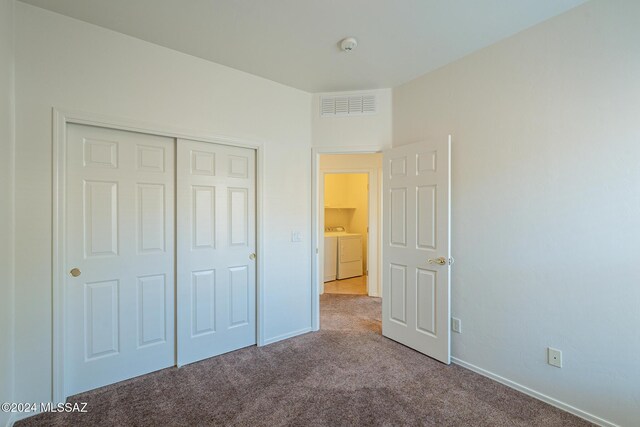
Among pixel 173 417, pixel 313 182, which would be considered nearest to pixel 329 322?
pixel 313 182

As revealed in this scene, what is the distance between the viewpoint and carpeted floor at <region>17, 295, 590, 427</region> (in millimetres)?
1862

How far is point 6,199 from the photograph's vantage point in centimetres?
177

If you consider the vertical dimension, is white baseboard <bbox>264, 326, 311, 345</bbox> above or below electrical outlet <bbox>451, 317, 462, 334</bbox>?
below

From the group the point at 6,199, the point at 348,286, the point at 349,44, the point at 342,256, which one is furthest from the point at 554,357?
the point at 342,256

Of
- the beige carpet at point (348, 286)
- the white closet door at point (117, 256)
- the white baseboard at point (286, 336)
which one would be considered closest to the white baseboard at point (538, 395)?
the white baseboard at point (286, 336)

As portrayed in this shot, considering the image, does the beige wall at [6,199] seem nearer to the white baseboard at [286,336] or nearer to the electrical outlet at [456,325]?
the white baseboard at [286,336]

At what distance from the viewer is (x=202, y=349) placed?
263cm

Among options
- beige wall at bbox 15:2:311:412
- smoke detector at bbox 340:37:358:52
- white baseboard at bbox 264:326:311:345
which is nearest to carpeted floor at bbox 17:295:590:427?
white baseboard at bbox 264:326:311:345

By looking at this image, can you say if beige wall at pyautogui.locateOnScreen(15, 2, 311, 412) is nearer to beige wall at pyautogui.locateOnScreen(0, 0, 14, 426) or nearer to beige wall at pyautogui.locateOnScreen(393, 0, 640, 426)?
beige wall at pyautogui.locateOnScreen(0, 0, 14, 426)

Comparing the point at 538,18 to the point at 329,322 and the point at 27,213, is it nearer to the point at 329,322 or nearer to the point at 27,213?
the point at 329,322

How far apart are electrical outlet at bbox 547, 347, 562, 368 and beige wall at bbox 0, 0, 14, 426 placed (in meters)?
3.52

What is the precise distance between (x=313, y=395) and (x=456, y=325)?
1426mm

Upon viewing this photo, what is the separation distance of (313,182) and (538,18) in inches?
90.8

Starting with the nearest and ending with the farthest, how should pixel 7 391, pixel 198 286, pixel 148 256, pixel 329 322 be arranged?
1. pixel 7 391
2. pixel 148 256
3. pixel 198 286
4. pixel 329 322
